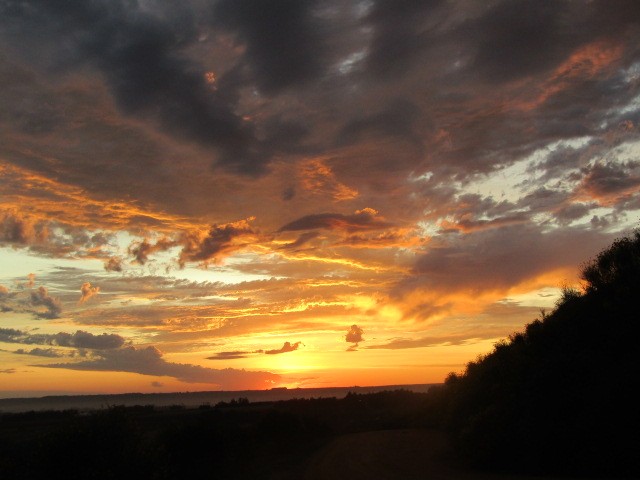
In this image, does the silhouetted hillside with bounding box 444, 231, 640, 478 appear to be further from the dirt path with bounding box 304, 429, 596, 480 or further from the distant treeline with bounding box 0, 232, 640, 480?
the dirt path with bounding box 304, 429, 596, 480

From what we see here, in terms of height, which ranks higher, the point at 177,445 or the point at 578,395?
the point at 578,395

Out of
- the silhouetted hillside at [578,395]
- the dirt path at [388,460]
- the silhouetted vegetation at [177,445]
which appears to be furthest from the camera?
the dirt path at [388,460]

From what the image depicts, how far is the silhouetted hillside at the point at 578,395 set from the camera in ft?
54.1

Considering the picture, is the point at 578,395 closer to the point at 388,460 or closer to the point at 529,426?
the point at 529,426

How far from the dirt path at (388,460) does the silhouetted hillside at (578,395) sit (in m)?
1.53

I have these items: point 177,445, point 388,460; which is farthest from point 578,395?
point 177,445

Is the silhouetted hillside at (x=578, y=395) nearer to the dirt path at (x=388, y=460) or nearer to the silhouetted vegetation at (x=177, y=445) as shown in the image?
the dirt path at (x=388, y=460)

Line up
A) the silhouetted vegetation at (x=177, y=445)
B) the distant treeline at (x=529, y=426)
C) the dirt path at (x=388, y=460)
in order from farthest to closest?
the dirt path at (x=388, y=460)
the distant treeline at (x=529, y=426)
the silhouetted vegetation at (x=177, y=445)

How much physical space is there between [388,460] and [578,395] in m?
9.27

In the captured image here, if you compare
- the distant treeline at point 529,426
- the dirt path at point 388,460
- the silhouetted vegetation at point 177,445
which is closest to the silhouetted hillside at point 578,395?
the distant treeline at point 529,426

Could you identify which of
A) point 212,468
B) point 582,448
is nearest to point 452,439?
point 582,448

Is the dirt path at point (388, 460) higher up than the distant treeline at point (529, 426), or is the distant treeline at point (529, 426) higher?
the distant treeline at point (529, 426)

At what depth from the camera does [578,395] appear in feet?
58.7

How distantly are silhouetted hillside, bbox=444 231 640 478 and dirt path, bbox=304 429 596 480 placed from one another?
1.53 m
